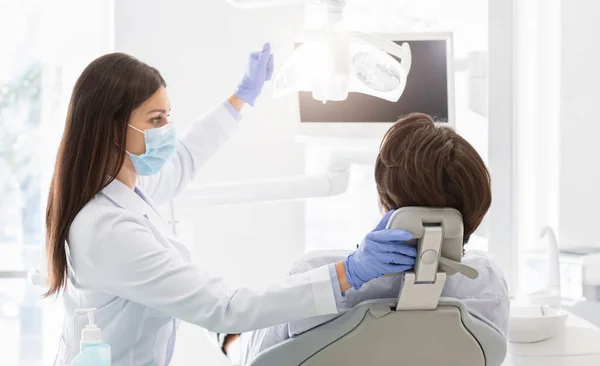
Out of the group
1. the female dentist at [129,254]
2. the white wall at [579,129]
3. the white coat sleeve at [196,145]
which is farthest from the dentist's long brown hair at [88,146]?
the white wall at [579,129]

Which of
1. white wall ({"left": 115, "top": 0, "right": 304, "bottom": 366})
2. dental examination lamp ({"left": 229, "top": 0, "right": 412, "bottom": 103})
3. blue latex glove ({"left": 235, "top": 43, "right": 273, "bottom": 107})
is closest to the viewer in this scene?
dental examination lamp ({"left": 229, "top": 0, "right": 412, "bottom": 103})

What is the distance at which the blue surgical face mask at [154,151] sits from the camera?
160 centimetres

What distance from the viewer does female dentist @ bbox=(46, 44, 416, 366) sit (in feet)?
4.42

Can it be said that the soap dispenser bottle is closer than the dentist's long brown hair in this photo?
Yes

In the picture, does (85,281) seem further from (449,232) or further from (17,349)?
(17,349)

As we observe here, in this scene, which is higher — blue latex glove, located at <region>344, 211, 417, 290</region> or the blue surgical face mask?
the blue surgical face mask

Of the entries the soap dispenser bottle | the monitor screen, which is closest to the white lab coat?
the soap dispenser bottle

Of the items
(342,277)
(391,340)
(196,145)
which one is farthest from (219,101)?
(391,340)

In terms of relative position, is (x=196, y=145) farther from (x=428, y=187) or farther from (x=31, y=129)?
(x=428, y=187)

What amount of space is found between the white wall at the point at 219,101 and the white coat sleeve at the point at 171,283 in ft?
2.98

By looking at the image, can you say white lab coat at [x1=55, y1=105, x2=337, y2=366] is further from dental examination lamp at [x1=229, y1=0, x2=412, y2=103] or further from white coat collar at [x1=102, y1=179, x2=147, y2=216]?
dental examination lamp at [x1=229, y1=0, x2=412, y2=103]

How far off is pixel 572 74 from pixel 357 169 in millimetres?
774

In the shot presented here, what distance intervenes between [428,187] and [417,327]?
237mm

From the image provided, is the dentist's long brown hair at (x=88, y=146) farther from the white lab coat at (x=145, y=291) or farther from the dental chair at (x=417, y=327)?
the dental chair at (x=417, y=327)
